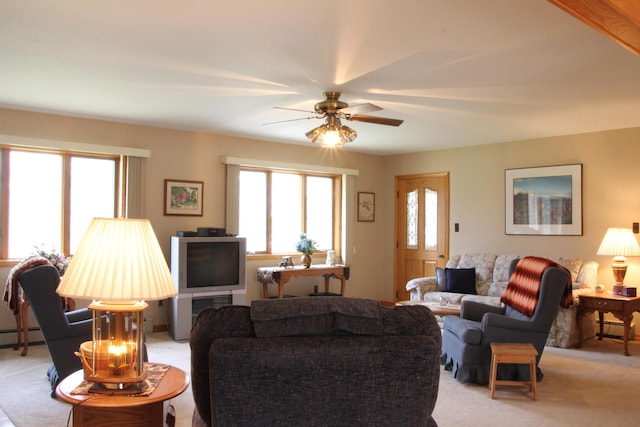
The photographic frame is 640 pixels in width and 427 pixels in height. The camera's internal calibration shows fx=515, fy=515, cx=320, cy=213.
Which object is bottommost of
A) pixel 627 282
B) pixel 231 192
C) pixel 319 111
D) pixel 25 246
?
pixel 627 282

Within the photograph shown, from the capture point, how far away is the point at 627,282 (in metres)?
5.82

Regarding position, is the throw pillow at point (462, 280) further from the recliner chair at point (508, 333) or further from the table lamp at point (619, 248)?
the recliner chair at point (508, 333)

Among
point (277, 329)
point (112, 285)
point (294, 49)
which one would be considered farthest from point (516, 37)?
point (112, 285)

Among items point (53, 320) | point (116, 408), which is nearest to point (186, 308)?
point (53, 320)

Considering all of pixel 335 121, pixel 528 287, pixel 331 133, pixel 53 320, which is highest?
pixel 335 121

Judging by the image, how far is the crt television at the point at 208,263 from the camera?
18.7 ft

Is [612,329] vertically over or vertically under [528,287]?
under

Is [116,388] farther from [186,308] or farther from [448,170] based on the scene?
[448,170]

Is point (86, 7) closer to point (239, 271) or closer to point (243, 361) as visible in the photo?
point (243, 361)

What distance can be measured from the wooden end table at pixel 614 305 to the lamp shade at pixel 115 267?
4820mm

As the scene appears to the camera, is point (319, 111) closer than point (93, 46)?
No

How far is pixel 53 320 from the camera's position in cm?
368

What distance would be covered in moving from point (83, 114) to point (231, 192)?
1.94 m

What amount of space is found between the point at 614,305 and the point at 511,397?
2.08 m
